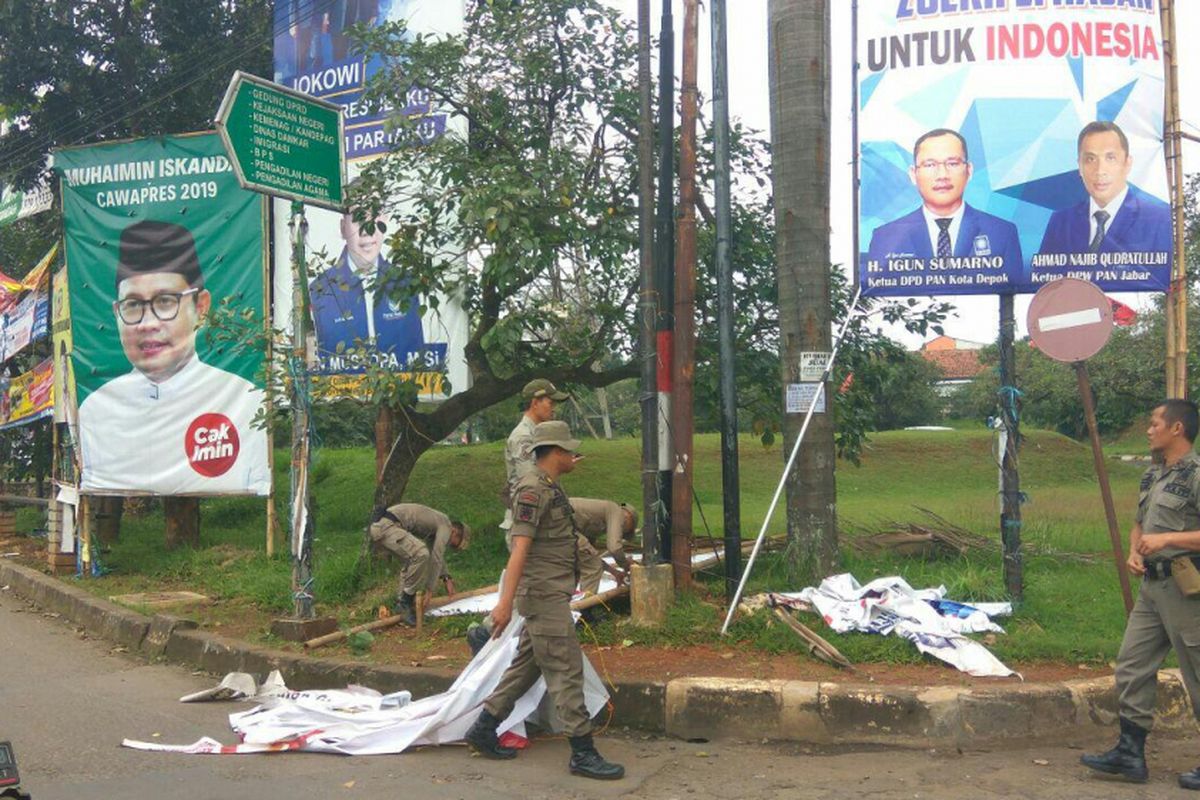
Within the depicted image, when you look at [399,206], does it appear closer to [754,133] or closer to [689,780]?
[754,133]

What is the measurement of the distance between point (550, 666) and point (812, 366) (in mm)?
3131

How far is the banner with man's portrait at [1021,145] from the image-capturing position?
7.12 meters

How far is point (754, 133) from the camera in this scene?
9.86 metres

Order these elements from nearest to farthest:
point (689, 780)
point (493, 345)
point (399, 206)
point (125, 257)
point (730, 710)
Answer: point (689, 780) < point (730, 710) < point (493, 345) < point (399, 206) < point (125, 257)

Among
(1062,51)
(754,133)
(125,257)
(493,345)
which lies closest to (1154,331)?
(754,133)

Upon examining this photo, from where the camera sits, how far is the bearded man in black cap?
10.8 meters

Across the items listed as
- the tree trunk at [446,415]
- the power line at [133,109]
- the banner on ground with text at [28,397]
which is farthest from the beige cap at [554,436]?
the power line at [133,109]

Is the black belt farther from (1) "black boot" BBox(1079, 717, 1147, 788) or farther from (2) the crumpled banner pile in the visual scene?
(2) the crumpled banner pile

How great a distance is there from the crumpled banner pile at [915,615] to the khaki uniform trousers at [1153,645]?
3.13 ft

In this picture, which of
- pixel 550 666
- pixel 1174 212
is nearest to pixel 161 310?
pixel 550 666

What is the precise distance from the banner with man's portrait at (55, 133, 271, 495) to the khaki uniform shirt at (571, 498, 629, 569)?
13.1 ft

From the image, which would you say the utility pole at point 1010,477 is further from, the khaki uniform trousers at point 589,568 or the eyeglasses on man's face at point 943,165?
the khaki uniform trousers at point 589,568

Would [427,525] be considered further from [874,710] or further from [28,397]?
[28,397]

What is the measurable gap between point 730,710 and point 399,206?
20.7 ft
